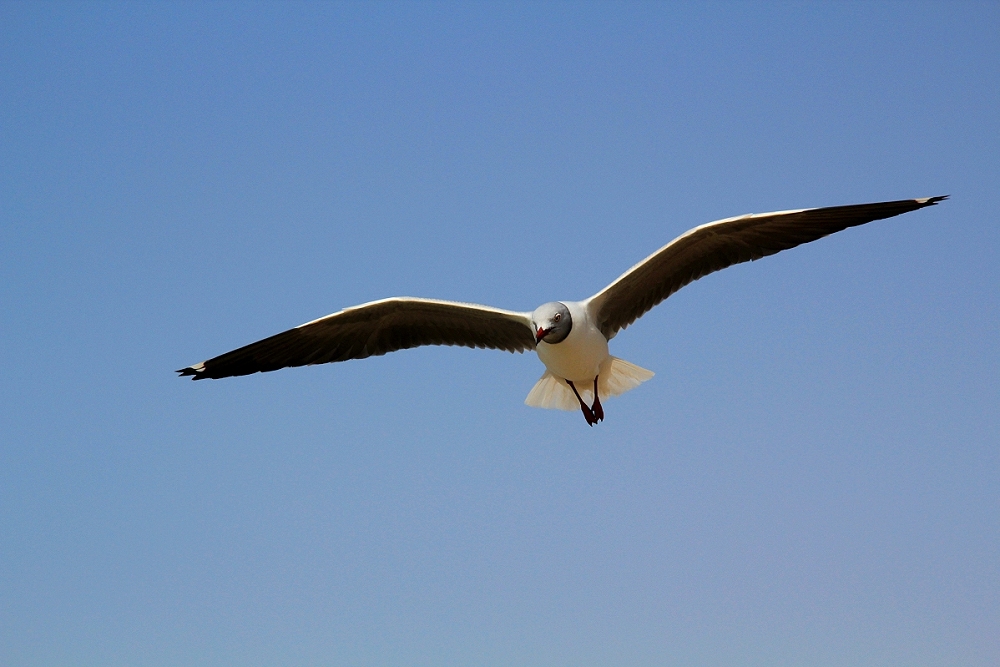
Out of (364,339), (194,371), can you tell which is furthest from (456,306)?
(194,371)

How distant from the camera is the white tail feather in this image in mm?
10602

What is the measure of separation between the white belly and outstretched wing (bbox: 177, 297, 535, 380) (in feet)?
2.04

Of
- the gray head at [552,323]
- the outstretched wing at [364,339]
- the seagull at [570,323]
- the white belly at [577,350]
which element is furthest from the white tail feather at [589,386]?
the gray head at [552,323]

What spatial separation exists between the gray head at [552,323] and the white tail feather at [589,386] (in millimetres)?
906

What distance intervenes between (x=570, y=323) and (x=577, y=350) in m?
0.27

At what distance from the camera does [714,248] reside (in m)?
10.0

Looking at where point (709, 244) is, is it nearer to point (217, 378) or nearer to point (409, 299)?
point (409, 299)

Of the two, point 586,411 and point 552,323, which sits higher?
point 552,323

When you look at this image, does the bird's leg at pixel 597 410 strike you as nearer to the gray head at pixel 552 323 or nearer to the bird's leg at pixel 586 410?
the bird's leg at pixel 586 410

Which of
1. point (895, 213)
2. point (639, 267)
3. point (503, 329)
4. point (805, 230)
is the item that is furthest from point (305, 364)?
point (895, 213)

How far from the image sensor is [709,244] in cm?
998

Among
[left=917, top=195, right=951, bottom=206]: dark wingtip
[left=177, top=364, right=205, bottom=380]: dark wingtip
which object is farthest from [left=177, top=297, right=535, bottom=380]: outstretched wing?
[left=917, top=195, right=951, bottom=206]: dark wingtip

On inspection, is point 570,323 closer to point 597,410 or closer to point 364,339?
point 597,410

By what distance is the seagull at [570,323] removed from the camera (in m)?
9.74
